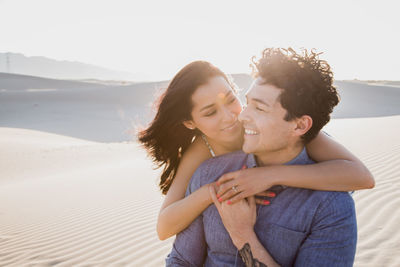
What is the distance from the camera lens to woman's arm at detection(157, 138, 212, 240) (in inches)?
81.0

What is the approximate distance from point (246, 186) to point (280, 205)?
0.21 metres

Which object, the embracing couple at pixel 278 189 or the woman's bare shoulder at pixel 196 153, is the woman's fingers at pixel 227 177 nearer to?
the embracing couple at pixel 278 189

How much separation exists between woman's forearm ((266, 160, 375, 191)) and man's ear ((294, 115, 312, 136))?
0.74 ft

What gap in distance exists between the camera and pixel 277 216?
1.82m

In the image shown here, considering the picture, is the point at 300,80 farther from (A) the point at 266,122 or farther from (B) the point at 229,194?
(B) the point at 229,194

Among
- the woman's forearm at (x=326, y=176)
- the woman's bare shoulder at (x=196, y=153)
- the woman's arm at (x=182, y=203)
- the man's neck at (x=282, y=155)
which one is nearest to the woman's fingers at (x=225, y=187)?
the woman's arm at (x=182, y=203)

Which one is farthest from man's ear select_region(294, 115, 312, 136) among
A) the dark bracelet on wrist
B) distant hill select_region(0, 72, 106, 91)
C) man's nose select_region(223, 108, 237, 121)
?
distant hill select_region(0, 72, 106, 91)

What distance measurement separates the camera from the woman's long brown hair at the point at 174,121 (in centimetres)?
295

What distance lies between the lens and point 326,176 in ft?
6.01

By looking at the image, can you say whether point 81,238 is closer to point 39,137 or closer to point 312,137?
point 312,137

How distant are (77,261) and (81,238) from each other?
2.43 feet

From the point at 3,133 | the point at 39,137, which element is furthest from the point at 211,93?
the point at 3,133

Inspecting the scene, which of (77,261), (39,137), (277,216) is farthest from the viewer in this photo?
(39,137)

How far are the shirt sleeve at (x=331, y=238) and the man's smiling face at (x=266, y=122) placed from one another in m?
0.49
